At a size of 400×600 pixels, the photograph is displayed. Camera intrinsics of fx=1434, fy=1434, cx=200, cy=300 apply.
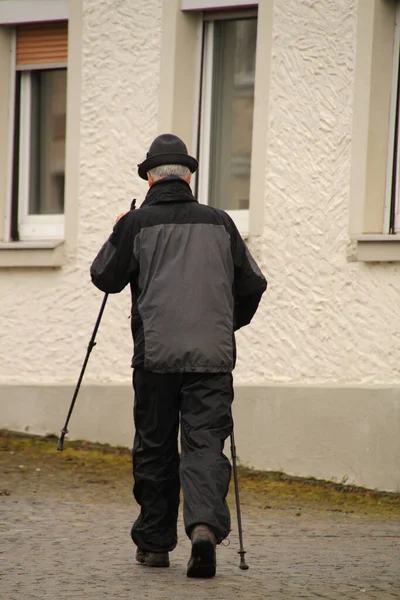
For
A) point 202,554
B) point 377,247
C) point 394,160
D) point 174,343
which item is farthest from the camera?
point 394,160

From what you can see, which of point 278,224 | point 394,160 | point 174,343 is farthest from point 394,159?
point 174,343

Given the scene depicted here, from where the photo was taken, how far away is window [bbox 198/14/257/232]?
10.7m

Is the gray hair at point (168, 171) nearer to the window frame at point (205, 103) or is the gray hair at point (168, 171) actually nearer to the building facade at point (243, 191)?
the building facade at point (243, 191)

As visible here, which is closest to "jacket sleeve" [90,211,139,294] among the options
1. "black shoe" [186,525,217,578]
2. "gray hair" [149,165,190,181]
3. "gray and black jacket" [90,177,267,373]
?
"gray and black jacket" [90,177,267,373]

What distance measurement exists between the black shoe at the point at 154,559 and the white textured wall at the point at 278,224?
318 cm

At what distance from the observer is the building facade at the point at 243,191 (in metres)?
9.62

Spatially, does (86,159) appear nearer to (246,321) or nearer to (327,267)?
(327,267)

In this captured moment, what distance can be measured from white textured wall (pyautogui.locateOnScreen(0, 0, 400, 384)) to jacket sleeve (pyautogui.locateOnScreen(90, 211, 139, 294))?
10.5ft

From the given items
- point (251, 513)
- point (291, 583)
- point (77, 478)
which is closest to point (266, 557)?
point (291, 583)

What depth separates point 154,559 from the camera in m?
6.60

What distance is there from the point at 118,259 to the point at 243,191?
4192 mm

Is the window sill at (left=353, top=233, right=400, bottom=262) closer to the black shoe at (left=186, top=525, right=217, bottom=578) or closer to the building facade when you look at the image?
the building facade

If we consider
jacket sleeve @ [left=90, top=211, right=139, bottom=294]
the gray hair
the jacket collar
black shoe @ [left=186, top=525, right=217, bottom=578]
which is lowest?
black shoe @ [left=186, top=525, right=217, bottom=578]

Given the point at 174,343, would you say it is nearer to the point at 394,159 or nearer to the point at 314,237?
the point at 314,237
